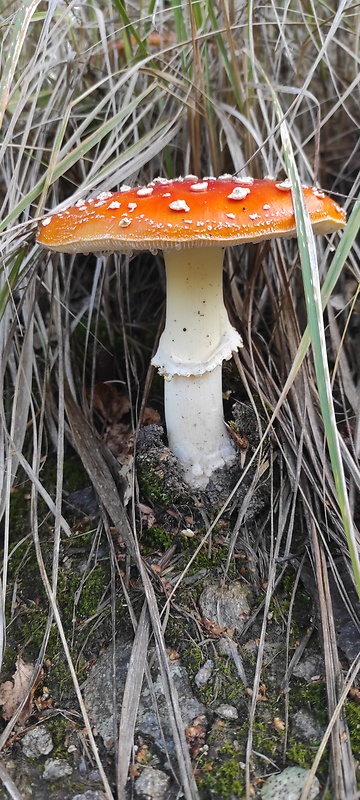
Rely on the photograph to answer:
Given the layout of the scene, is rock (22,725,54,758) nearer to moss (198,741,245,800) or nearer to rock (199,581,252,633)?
moss (198,741,245,800)

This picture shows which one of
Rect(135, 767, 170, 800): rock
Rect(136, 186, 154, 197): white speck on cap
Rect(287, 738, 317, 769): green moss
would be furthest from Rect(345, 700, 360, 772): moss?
Rect(136, 186, 154, 197): white speck on cap

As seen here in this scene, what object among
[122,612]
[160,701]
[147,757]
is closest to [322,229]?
[122,612]

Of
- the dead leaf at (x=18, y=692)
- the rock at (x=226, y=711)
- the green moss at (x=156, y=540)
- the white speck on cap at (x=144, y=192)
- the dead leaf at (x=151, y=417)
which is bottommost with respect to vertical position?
the rock at (x=226, y=711)

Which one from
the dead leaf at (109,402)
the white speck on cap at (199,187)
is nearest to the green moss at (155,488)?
the dead leaf at (109,402)

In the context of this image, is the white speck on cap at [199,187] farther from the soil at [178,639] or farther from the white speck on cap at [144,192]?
the soil at [178,639]

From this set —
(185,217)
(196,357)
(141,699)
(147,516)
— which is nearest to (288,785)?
(141,699)

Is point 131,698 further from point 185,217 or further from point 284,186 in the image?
point 284,186

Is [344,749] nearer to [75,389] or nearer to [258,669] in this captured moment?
[258,669]
